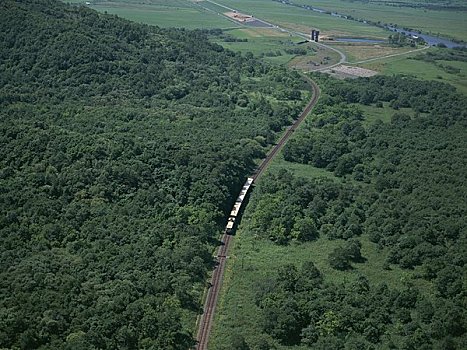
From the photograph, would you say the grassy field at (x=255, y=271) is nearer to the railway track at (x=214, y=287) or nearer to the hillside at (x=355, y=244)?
the hillside at (x=355, y=244)

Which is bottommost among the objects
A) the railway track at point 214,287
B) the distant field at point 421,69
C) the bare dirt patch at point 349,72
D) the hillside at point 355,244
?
the railway track at point 214,287

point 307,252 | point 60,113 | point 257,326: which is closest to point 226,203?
point 307,252

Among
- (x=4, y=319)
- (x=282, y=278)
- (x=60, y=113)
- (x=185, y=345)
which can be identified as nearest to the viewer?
(x=4, y=319)

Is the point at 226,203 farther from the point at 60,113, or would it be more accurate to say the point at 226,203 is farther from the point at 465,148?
the point at 465,148

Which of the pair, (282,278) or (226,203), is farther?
(226,203)

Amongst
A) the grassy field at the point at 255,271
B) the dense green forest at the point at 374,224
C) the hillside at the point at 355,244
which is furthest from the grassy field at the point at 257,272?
the dense green forest at the point at 374,224

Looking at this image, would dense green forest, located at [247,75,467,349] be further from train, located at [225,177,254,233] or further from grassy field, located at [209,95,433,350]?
train, located at [225,177,254,233]
